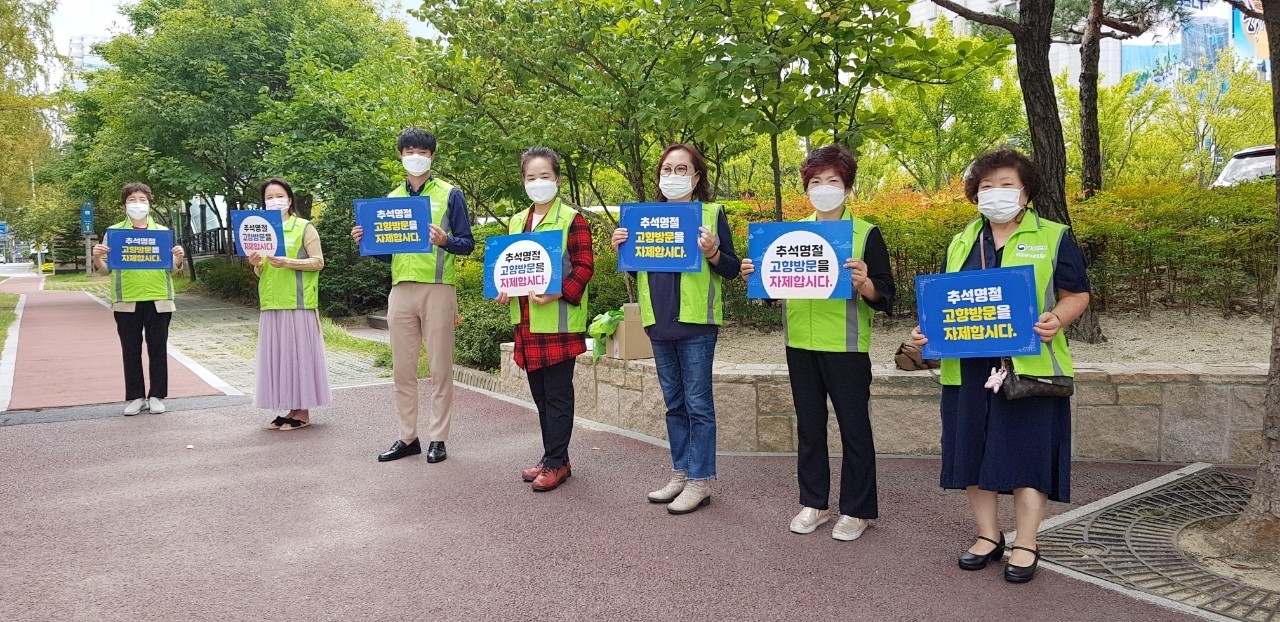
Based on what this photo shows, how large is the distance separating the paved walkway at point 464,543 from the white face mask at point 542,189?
175 cm

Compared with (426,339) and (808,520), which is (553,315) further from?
(808,520)

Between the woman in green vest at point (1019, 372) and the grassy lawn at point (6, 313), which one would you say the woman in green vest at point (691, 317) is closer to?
the woman in green vest at point (1019, 372)

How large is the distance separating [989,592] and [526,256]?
3030 mm

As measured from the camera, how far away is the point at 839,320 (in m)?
4.32

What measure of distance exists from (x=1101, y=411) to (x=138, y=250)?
7582 millimetres

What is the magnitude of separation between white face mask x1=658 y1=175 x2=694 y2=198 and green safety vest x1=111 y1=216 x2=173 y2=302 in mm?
5014

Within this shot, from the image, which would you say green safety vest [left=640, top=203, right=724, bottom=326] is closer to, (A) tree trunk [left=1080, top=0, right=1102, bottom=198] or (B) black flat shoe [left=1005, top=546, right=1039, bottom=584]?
(B) black flat shoe [left=1005, top=546, right=1039, bottom=584]

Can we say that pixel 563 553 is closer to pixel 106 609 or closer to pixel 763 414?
pixel 106 609

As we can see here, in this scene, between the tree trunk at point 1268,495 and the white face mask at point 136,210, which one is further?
the white face mask at point 136,210

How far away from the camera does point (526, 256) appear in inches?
207

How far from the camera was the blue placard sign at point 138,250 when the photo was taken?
7559mm

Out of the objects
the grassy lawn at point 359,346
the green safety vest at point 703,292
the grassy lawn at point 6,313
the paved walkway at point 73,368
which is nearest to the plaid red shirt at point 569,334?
the green safety vest at point 703,292

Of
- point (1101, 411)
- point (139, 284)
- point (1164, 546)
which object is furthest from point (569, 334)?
point (139, 284)

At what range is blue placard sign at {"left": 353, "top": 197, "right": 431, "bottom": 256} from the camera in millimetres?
5637
